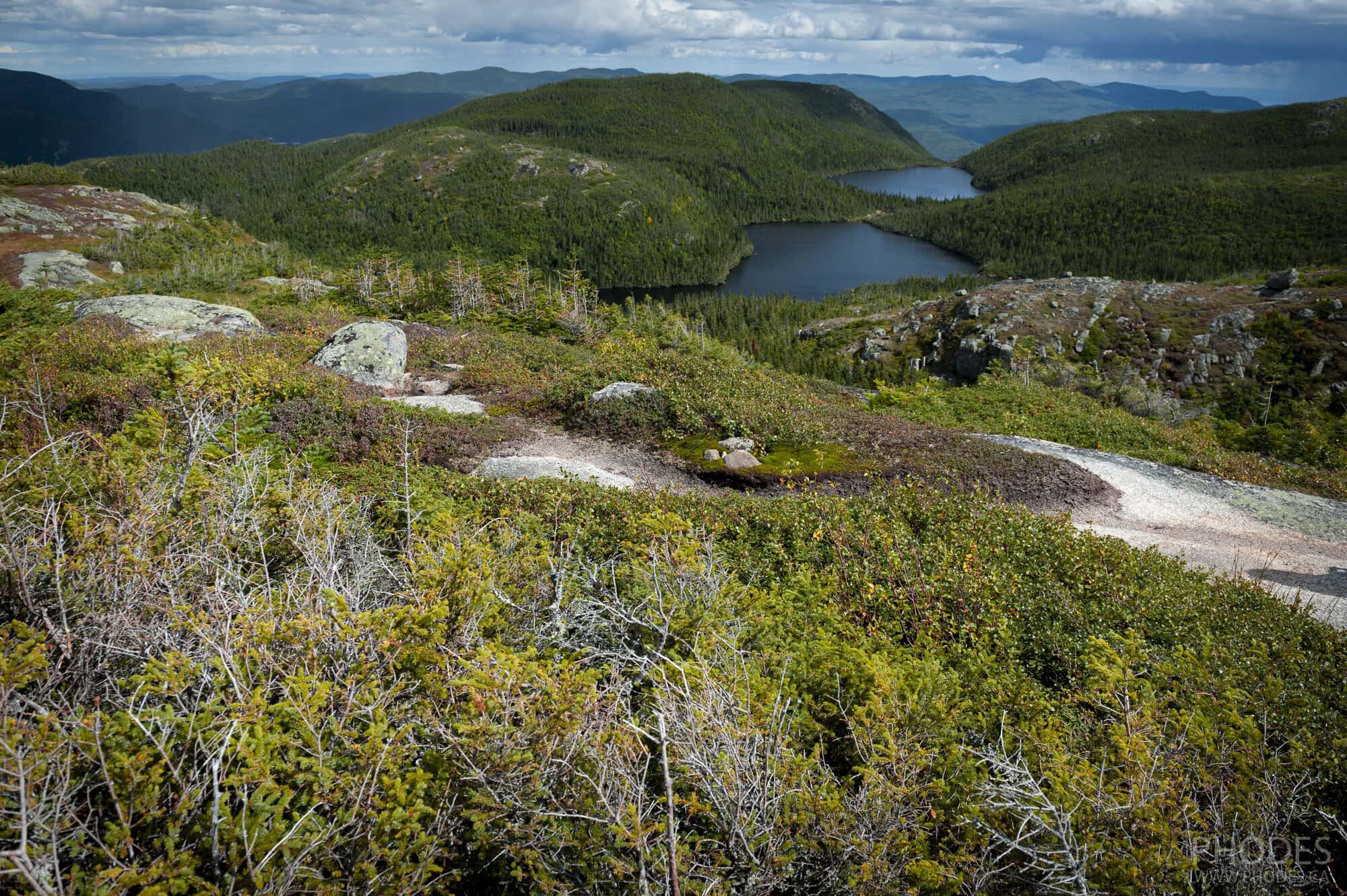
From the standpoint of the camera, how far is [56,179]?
99.5 meters

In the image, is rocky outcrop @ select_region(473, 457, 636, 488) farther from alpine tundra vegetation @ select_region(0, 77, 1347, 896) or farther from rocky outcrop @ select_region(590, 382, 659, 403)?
rocky outcrop @ select_region(590, 382, 659, 403)

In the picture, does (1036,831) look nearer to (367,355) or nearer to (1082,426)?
(1082,426)

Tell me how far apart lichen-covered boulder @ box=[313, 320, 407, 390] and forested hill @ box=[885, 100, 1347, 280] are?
395 ft

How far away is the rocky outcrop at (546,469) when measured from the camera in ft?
46.5

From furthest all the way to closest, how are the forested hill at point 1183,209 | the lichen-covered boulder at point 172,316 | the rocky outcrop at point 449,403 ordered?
the forested hill at point 1183,209 → the lichen-covered boulder at point 172,316 → the rocky outcrop at point 449,403

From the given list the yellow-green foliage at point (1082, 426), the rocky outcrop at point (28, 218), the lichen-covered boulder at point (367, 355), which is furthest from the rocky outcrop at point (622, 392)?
the rocky outcrop at point (28, 218)

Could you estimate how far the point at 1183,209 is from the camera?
119 metres

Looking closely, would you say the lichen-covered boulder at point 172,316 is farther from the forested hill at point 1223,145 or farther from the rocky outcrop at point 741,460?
the forested hill at point 1223,145

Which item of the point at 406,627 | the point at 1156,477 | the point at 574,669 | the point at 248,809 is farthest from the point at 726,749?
the point at 1156,477

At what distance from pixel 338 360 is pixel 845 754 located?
2120 cm

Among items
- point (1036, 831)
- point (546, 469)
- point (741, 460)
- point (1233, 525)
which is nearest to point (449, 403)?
point (546, 469)

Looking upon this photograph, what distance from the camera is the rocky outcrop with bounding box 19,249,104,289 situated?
43.4 metres

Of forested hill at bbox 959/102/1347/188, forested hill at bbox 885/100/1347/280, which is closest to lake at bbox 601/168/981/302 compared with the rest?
forested hill at bbox 885/100/1347/280

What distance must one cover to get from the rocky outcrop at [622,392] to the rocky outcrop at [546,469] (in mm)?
3133
